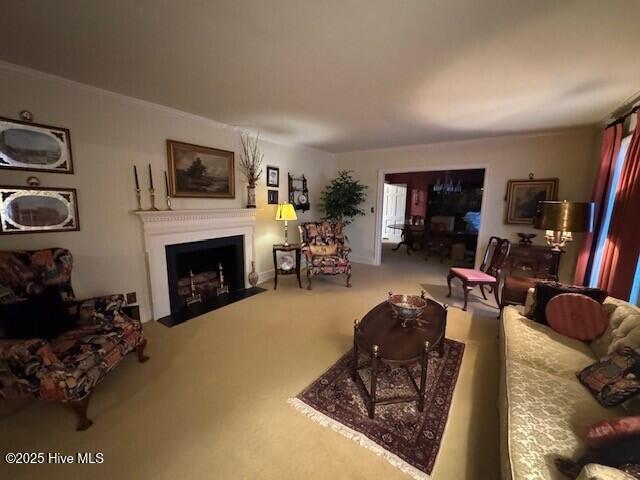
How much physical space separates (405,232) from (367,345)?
20.2ft

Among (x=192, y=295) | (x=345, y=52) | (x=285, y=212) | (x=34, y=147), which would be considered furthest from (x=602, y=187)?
(x=34, y=147)

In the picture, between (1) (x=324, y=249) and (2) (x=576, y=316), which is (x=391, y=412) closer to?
(2) (x=576, y=316)

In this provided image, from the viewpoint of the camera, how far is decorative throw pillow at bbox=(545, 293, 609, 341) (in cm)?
185

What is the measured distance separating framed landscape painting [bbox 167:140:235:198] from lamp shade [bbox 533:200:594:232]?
12.6 ft

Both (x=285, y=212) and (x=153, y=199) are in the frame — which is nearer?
(x=153, y=199)

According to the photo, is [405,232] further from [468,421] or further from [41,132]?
[41,132]

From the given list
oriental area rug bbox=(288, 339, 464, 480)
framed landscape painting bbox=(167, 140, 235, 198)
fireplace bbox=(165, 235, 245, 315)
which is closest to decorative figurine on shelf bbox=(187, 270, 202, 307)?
fireplace bbox=(165, 235, 245, 315)

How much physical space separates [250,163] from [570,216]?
395 cm

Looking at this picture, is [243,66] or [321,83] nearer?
[243,66]

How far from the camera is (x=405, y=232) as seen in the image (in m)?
7.52

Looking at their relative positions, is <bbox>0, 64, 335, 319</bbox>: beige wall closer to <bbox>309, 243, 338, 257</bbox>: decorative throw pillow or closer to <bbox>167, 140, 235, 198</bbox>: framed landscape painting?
<bbox>167, 140, 235, 198</bbox>: framed landscape painting

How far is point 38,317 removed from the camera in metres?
1.83

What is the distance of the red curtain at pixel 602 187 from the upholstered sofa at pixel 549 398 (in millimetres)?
1551

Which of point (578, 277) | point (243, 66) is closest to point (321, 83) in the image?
point (243, 66)
